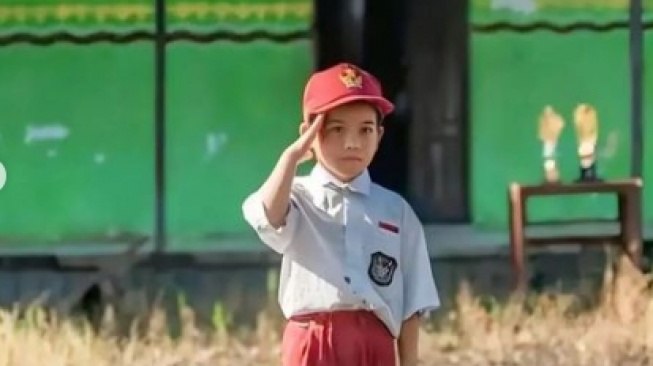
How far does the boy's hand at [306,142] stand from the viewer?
4086 mm

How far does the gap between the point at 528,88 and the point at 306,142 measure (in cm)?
495

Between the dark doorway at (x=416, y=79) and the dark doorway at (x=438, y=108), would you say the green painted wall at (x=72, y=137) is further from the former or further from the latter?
the dark doorway at (x=438, y=108)

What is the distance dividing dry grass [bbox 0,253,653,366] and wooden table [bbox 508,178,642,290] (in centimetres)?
15

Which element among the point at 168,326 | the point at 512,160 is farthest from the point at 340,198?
the point at 512,160

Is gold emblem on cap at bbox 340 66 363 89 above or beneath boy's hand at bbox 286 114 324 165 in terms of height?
above

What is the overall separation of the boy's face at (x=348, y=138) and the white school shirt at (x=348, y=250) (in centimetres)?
5

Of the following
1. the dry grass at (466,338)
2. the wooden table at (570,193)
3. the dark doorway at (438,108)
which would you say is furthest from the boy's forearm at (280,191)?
the dark doorway at (438,108)

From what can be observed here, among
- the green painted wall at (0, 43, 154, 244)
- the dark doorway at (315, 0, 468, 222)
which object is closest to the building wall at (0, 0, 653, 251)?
the green painted wall at (0, 43, 154, 244)

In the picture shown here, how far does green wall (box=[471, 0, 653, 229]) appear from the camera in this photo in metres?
8.92

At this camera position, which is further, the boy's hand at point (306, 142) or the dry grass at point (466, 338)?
the dry grass at point (466, 338)

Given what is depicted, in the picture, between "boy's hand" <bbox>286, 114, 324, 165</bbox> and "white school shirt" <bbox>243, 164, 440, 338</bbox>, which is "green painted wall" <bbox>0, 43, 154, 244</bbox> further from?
"boy's hand" <bbox>286, 114, 324, 165</bbox>

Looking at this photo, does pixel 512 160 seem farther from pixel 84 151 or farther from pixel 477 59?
pixel 84 151

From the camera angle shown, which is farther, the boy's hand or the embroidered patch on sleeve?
the embroidered patch on sleeve

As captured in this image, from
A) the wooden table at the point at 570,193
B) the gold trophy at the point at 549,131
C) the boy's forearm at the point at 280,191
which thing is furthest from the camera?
the gold trophy at the point at 549,131
